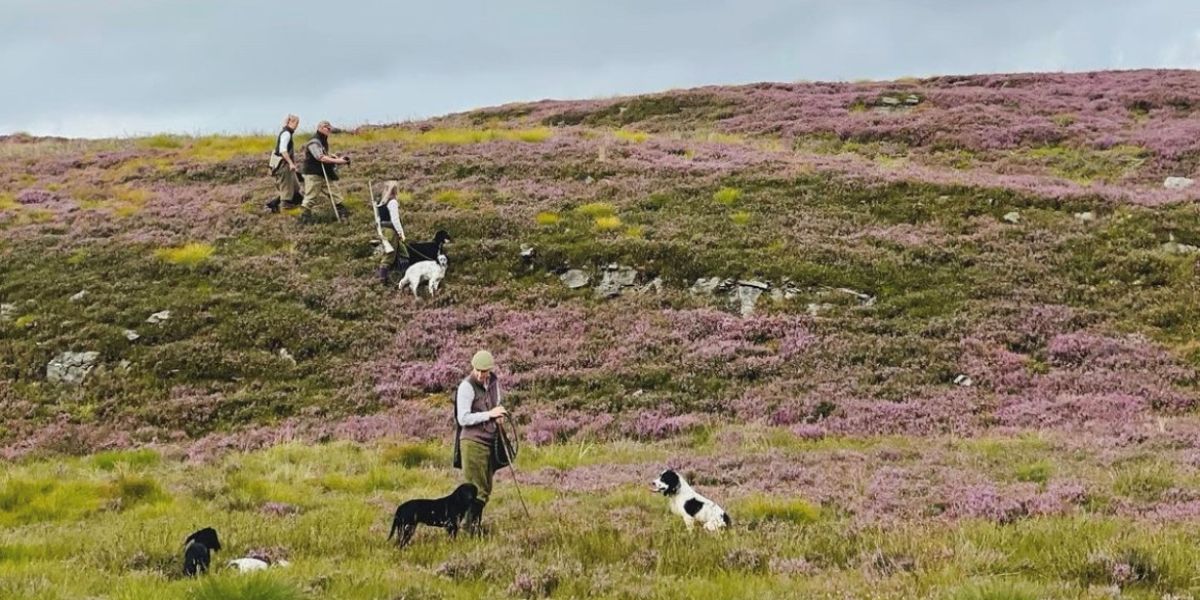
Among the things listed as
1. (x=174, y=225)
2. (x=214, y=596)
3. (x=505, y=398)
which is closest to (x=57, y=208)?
(x=174, y=225)

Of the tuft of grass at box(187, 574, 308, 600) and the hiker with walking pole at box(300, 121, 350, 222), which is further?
the hiker with walking pole at box(300, 121, 350, 222)

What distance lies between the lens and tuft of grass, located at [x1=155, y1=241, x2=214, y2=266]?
27.2 metres

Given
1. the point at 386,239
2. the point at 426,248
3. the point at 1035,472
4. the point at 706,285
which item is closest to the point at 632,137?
the point at 386,239

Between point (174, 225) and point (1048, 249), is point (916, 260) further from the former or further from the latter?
point (174, 225)

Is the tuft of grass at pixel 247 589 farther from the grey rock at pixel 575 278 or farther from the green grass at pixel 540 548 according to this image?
the grey rock at pixel 575 278

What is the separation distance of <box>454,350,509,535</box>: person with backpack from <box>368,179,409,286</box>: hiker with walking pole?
1402cm

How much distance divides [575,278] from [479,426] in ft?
45.2

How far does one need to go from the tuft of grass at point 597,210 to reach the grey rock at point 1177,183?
1820 centimetres

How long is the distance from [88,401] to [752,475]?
15.0 meters

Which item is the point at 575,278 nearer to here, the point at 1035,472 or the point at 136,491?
the point at 136,491

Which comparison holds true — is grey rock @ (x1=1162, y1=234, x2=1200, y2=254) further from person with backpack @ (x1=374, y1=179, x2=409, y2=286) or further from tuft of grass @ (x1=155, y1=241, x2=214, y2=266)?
tuft of grass @ (x1=155, y1=241, x2=214, y2=266)

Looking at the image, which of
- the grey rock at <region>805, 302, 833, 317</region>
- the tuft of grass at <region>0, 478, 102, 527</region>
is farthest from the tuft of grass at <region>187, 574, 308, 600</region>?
the grey rock at <region>805, 302, 833, 317</region>

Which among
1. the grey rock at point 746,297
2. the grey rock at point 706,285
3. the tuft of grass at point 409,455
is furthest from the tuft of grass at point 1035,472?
the grey rock at point 706,285

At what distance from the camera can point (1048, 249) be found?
953 inches
